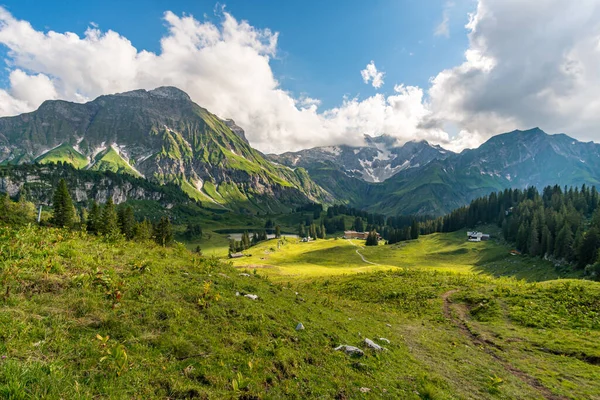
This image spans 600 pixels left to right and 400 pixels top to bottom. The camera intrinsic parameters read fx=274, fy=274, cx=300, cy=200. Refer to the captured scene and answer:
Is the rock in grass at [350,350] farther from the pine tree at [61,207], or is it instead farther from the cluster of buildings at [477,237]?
the cluster of buildings at [477,237]

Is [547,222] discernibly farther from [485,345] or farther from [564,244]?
[485,345]

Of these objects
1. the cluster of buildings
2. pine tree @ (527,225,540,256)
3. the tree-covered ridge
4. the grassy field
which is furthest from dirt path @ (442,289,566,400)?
the cluster of buildings

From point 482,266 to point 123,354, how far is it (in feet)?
399

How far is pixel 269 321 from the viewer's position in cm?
1477

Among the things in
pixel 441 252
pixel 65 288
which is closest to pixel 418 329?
pixel 65 288

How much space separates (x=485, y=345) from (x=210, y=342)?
74.1ft

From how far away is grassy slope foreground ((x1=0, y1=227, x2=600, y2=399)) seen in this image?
8156mm

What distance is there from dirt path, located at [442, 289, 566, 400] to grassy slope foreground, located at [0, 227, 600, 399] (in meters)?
0.17

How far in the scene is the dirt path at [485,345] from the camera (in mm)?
15599

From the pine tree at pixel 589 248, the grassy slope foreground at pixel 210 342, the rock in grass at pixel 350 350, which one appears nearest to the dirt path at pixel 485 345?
the grassy slope foreground at pixel 210 342

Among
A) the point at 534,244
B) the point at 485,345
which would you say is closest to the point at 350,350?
the point at 485,345

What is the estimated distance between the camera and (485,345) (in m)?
22.3

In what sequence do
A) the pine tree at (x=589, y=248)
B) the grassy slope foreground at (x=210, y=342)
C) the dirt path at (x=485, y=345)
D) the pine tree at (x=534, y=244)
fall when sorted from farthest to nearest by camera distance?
the pine tree at (x=534, y=244) → the pine tree at (x=589, y=248) → the dirt path at (x=485, y=345) → the grassy slope foreground at (x=210, y=342)

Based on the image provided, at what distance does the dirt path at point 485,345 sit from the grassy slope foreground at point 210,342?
0.17 meters
